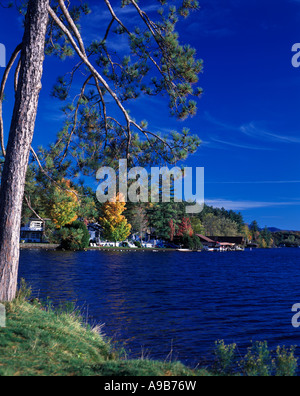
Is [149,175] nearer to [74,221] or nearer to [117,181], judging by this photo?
[117,181]

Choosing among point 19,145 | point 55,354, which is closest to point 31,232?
point 19,145

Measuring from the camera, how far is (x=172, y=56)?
11.9 m

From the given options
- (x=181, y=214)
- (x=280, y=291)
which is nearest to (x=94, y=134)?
(x=280, y=291)

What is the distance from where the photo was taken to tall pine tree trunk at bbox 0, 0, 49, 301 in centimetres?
891

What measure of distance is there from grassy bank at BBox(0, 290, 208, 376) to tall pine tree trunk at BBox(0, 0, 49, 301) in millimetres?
947

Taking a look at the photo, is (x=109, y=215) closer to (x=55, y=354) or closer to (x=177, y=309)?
(x=177, y=309)

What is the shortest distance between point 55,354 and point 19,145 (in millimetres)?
4798

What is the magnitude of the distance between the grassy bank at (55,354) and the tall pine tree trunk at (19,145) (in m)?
0.95

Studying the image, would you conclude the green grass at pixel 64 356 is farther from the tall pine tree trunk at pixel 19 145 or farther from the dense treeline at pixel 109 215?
the dense treeline at pixel 109 215

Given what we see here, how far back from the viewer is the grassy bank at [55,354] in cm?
591

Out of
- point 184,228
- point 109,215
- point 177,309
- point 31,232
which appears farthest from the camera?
point 184,228

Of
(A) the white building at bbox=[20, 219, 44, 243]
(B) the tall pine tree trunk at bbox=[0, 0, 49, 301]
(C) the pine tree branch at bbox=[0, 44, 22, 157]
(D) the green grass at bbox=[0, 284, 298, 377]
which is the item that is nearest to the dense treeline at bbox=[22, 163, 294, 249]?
(C) the pine tree branch at bbox=[0, 44, 22, 157]

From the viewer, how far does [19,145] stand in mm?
9070

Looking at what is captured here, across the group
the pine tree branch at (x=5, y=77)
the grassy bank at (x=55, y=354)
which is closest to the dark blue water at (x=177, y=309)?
the grassy bank at (x=55, y=354)
